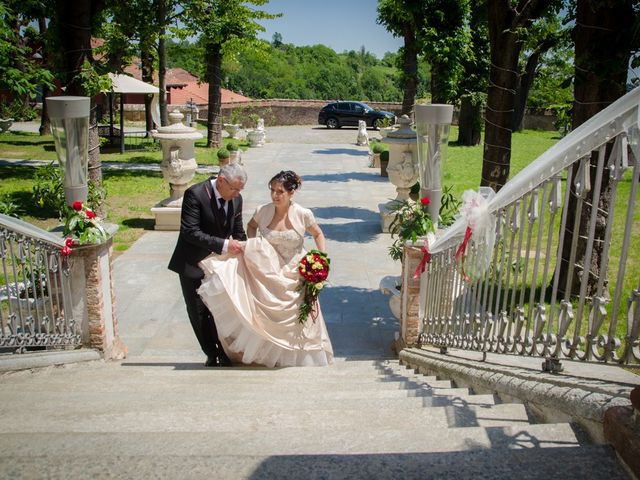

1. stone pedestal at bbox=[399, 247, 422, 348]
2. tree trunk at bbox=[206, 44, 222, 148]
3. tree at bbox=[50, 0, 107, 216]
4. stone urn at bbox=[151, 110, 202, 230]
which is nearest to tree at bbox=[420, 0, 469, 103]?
stone urn at bbox=[151, 110, 202, 230]

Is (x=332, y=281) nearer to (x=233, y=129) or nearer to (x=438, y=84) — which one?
(x=438, y=84)

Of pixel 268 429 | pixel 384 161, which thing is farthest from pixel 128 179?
pixel 268 429

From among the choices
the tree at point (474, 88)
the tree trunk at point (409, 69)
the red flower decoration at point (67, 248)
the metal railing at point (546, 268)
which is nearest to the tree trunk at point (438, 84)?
the tree trunk at point (409, 69)

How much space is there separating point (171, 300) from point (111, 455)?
5584 mm

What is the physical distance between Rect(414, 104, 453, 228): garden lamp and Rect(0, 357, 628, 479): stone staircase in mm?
1787

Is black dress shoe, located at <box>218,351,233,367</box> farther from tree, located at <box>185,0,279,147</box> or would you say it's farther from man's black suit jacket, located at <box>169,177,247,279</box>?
tree, located at <box>185,0,279,147</box>

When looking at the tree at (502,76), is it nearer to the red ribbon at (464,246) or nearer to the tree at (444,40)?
the red ribbon at (464,246)

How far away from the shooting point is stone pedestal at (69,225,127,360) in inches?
208

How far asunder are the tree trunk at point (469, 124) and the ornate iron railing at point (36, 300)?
22.1 m

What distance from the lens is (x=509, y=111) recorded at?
7.62 meters

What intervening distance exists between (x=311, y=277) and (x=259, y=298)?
1.64 ft

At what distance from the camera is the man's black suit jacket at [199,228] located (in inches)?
207

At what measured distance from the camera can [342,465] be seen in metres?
2.18

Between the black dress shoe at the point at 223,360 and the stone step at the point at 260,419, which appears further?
the black dress shoe at the point at 223,360
